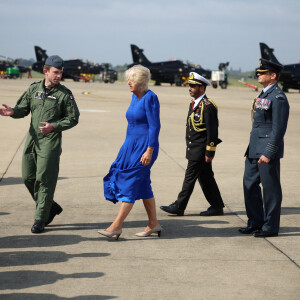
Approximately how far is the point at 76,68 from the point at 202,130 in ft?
217

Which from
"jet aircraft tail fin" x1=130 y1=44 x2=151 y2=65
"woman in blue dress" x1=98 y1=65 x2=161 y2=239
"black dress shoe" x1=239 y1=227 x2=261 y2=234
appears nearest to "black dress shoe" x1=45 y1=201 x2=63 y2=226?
"woman in blue dress" x1=98 y1=65 x2=161 y2=239

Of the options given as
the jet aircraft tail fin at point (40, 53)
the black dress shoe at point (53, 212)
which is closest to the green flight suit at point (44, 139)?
the black dress shoe at point (53, 212)

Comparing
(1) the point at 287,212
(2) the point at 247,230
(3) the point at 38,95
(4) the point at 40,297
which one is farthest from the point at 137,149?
(1) the point at 287,212

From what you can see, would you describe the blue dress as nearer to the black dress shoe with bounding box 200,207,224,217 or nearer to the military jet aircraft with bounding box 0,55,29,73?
the black dress shoe with bounding box 200,207,224,217

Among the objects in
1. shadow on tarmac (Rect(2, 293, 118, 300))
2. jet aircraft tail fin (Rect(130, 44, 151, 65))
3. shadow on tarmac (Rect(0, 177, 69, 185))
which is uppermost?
jet aircraft tail fin (Rect(130, 44, 151, 65))

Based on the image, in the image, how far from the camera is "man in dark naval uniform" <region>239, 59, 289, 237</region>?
5828 millimetres

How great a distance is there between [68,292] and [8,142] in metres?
9.91

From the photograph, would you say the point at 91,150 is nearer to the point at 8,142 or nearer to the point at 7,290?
the point at 8,142

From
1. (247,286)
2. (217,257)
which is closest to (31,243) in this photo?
(217,257)

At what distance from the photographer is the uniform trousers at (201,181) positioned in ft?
22.6

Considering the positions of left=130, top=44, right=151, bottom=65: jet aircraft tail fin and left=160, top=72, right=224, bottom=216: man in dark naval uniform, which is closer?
left=160, top=72, right=224, bottom=216: man in dark naval uniform

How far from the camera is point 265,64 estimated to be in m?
5.97

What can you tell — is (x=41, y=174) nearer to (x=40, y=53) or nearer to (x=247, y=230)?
(x=247, y=230)

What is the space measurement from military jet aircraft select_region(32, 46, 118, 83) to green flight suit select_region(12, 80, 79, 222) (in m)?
64.3
